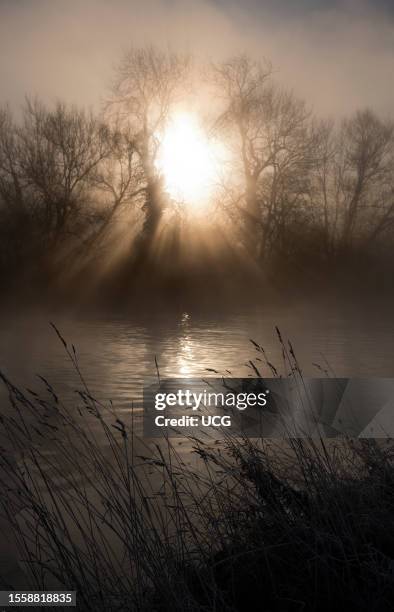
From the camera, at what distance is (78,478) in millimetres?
6133

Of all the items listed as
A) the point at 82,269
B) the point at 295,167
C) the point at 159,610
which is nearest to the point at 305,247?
the point at 295,167

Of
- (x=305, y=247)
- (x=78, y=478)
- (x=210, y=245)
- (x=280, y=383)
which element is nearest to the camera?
(x=280, y=383)

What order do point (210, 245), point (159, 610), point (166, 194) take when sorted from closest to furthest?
1. point (159, 610)
2. point (166, 194)
3. point (210, 245)

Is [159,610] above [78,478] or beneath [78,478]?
above

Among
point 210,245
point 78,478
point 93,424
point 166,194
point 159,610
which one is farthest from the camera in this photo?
point 210,245

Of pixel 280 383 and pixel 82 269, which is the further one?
pixel 82 269

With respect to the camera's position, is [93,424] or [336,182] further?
[336,182]

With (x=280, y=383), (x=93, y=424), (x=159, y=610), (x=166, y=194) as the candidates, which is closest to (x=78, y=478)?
(x=93, y=424)

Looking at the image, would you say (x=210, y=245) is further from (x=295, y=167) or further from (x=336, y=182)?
(x=336, y=182)

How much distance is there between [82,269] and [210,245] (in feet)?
17.3

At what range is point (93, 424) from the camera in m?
8.21

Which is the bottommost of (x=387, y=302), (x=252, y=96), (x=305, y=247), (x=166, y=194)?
(x=387, y=302)

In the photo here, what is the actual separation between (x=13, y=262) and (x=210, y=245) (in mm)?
7882

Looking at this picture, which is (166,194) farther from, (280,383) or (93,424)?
(280,383)
